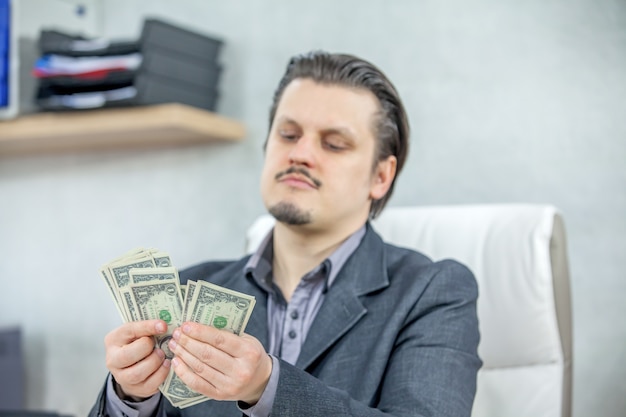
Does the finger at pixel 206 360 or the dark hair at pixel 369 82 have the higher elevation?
the dark hair at pixel 369 82

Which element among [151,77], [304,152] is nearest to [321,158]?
[304,152]

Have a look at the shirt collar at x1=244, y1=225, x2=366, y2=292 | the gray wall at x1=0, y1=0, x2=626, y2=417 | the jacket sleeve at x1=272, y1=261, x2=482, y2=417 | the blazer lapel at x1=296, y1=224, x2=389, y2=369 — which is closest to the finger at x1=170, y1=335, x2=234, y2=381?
the jacket sleeve at x1=272, y1=261, x2=482, y2=417

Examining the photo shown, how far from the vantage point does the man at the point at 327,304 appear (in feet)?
3.50

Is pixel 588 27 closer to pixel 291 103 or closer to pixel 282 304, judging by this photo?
pixel 291 103

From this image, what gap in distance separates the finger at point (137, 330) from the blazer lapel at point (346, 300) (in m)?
0.36

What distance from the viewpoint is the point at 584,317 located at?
188cm

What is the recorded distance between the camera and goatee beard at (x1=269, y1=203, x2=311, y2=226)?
59.3 inches

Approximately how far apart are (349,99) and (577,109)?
64 centimetres

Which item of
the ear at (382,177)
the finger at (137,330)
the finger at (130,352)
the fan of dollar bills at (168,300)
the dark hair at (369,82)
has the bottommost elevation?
the finger at (130,352)

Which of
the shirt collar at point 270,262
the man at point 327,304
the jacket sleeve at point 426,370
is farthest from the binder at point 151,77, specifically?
the jacket sleeve at point 426,370

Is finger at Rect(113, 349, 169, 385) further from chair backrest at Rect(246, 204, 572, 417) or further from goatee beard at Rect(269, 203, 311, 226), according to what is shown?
chair backrest at Rect(246, 204, 572, 417)

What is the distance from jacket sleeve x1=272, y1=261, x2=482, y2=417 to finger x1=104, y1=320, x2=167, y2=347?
0.58 ft

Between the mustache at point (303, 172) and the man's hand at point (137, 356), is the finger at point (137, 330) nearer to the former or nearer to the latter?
the man's hand at point (137, 356)

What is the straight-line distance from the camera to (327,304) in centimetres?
141
